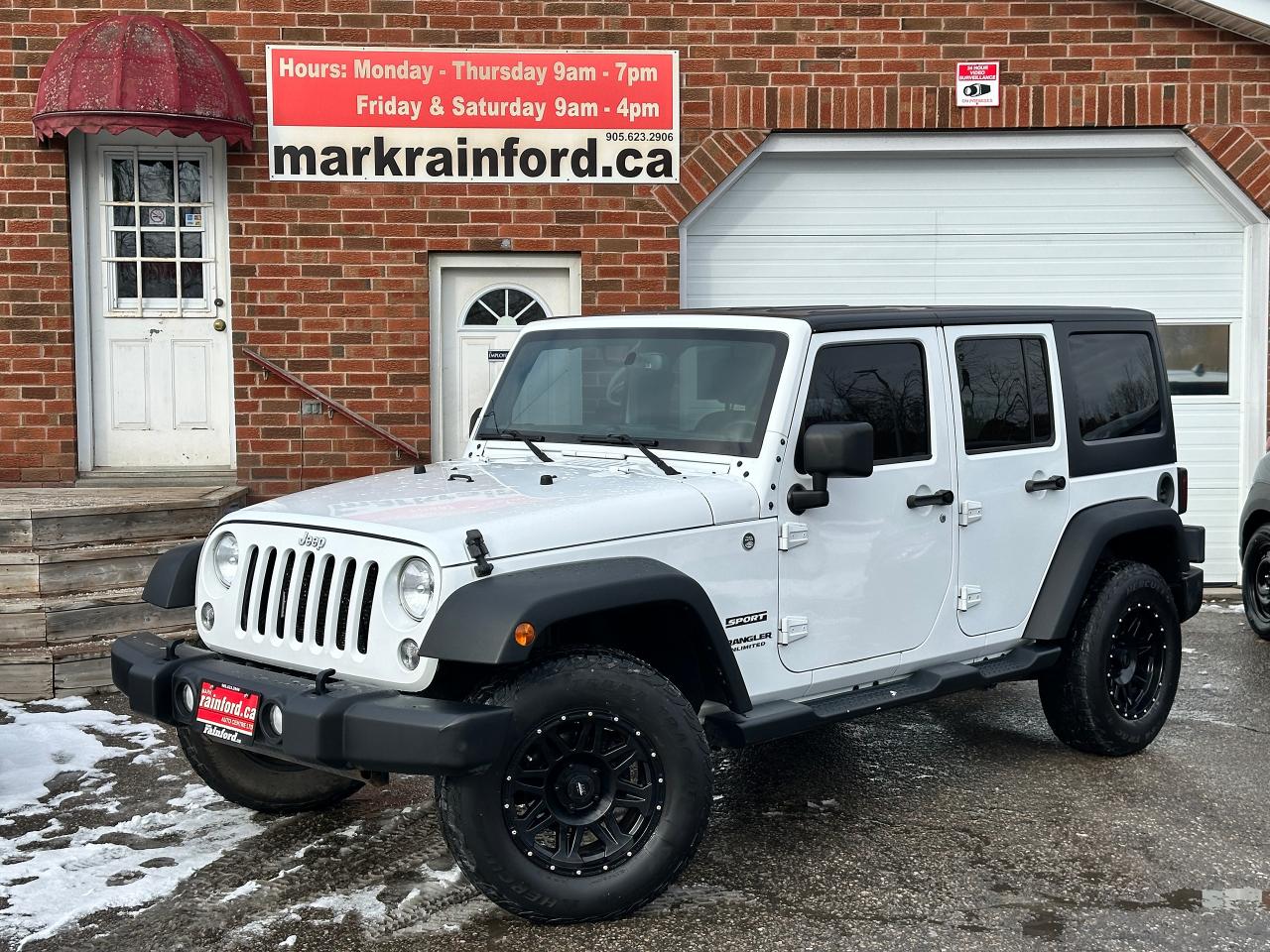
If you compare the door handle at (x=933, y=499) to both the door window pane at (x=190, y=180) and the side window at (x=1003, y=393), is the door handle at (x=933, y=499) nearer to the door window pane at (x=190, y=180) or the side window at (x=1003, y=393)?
the side window at (x=1003, y=393)

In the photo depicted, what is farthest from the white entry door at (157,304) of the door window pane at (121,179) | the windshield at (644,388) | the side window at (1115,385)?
the side window at (1115,385)

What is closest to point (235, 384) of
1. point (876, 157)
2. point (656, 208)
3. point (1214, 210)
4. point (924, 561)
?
point (656, 208)

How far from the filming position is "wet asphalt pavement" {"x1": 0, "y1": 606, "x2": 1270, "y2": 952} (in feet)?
13.5

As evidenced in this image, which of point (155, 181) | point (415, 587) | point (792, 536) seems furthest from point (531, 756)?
point (155, 181)

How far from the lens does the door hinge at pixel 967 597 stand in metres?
5.29

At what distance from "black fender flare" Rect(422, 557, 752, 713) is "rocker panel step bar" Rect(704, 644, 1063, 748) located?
0.21m

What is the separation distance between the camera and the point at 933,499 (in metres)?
5.15

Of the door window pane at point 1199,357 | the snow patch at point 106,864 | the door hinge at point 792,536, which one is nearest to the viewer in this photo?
the snow patch at point 106,864

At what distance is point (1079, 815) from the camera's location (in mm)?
5207

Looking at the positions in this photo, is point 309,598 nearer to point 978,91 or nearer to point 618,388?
point 618,388

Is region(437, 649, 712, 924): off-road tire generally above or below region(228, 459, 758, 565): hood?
below

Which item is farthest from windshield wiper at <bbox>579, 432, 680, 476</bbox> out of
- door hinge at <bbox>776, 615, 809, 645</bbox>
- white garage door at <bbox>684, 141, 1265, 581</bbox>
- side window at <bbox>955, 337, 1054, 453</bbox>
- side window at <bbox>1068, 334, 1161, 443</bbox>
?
white garage door at <bbox>684, 141, 1265, 581</bbox>

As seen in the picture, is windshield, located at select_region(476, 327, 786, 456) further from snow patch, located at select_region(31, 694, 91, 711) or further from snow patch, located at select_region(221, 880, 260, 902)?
snow patch, located at select_region(31, 694, 91, 711)

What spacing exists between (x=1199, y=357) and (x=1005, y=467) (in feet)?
19.5
